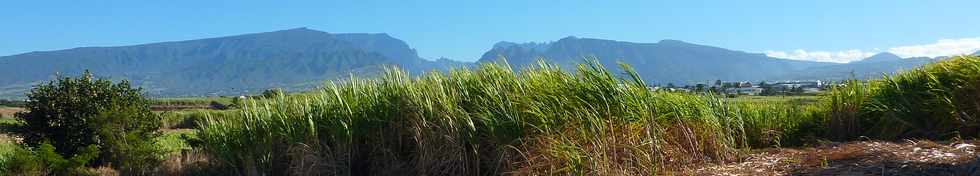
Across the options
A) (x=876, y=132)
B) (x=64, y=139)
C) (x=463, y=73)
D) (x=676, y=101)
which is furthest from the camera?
(x=64, y=139)

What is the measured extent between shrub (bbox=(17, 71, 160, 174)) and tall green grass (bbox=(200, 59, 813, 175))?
179cm

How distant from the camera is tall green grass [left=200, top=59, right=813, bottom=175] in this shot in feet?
18.7

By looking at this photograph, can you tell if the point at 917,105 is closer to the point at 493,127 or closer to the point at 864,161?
the point at 864,161

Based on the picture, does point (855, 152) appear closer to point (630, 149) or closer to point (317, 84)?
point (630, 149)

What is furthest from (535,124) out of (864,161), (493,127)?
(864,161)

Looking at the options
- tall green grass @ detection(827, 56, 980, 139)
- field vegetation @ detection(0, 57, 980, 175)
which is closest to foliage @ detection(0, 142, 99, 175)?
field vegetation @ detection(0, 57, 980, 175)

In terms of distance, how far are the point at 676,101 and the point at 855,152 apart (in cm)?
151

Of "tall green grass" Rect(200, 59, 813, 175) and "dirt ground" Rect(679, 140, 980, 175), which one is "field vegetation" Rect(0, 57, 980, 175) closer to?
"tall green grass" Rect(200, 59, 813, 175)

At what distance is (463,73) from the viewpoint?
711 centimetres

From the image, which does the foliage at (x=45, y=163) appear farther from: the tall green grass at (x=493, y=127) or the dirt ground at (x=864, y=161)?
the dirt ground at (x=864, y=161)

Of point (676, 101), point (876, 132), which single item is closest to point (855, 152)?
point (676, 101)

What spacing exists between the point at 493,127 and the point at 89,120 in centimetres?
589

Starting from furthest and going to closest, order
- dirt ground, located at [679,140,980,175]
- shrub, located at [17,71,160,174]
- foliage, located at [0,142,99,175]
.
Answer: shrub, located at [17,71,160,174], foliage, located at [0,142,99,175], dirt ground, located at [679,140,980,175]

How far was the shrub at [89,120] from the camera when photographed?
8664 millimetres
